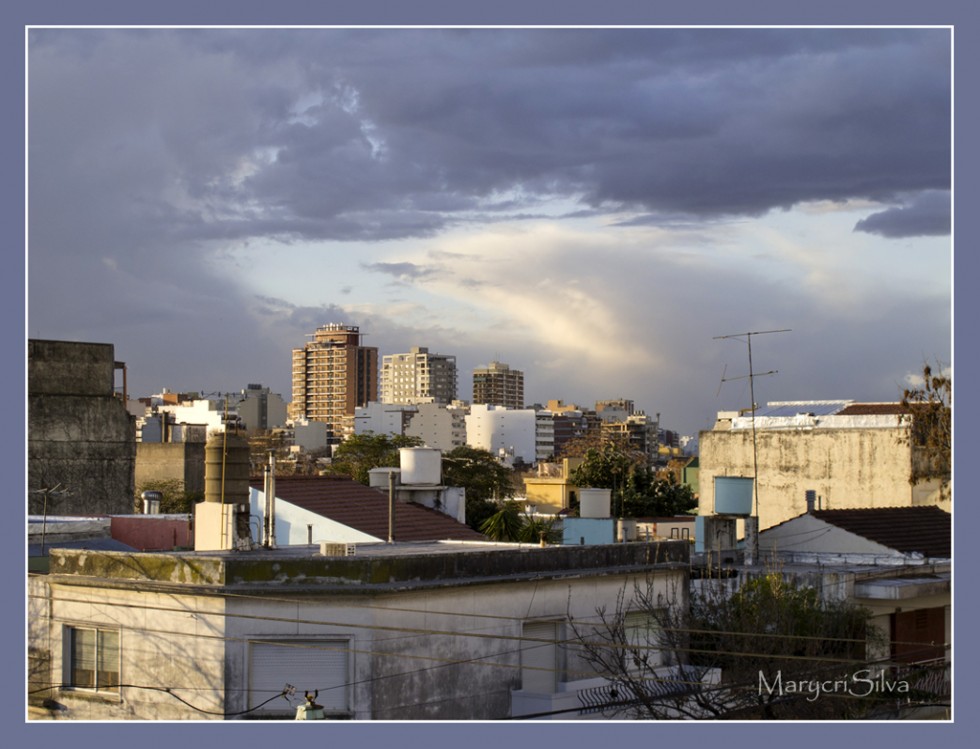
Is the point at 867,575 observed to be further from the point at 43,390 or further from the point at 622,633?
the point at 43,390

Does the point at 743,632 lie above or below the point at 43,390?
below

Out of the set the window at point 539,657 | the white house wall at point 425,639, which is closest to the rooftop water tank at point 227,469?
the white house wall at point 425,639

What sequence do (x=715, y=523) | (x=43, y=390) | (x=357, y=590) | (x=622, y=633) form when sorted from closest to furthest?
(x=357, y=590) → (x=622, y=633) → (x=715, y=523) → (x=43, y=390)

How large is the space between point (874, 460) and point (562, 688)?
2578 cm

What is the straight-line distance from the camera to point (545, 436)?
184875 millimetres

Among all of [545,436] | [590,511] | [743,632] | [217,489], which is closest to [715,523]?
[590,511]

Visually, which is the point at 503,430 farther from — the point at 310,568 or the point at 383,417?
the point at 310,568

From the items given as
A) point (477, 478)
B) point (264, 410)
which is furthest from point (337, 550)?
point (264, 410)

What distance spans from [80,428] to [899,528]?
19.1 meters

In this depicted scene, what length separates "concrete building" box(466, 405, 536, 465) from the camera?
150375 millimetres

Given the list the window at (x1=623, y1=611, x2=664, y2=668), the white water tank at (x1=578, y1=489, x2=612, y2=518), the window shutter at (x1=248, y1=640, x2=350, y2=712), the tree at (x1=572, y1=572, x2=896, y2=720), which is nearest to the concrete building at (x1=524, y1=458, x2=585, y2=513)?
the white water tank at (x1=578, y1=489, x2=612, y2=518)

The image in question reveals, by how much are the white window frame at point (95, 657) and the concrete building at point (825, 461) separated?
25.9 metres

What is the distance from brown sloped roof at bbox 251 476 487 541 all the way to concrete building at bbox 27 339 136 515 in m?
8.26

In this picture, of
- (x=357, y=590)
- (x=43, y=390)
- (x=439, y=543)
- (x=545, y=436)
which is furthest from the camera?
(x=545, y=436)
